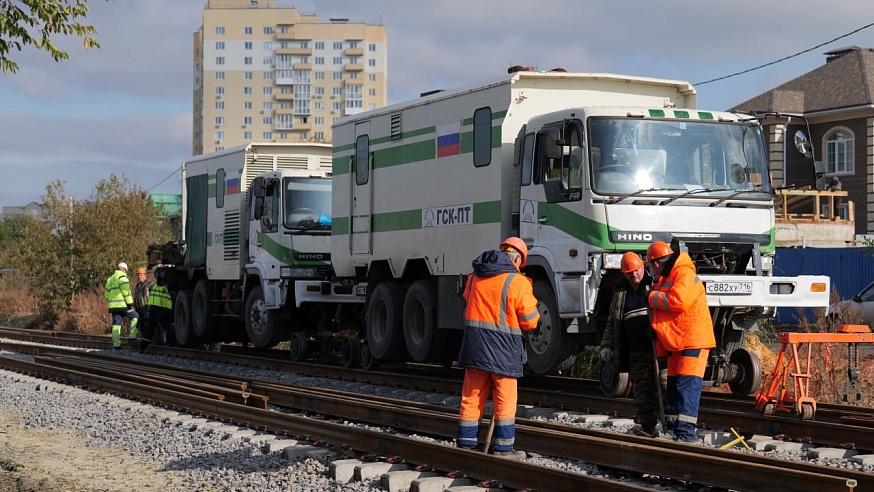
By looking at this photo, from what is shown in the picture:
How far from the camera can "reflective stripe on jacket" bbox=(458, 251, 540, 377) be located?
8.39 m

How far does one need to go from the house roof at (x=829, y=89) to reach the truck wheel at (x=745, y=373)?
31861 mm

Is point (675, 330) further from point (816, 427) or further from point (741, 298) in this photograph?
point (741, 298)

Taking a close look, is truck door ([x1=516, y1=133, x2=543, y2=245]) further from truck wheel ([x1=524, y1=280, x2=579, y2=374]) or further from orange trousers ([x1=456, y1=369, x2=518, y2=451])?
orange trousers ([x1=456, y1=369, x2=518, y2=451])

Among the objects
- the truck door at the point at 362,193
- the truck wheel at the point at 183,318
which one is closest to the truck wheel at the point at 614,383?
the truck door at the point at 362,193

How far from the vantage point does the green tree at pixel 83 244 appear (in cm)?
3741

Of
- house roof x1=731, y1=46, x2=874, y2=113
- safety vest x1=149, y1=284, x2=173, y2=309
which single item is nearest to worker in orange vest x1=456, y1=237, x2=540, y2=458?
safety vest x1=149, y1=284, x2=173, y2=309

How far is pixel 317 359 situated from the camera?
2111cm

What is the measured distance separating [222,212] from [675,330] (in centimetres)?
1467

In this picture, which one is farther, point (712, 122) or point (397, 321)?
point (397, 321)

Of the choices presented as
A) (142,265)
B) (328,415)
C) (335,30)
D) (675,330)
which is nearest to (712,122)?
(675,330)

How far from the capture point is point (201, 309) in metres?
23.5

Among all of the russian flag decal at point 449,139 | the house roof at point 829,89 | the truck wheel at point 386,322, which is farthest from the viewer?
the house roof at point 829,89

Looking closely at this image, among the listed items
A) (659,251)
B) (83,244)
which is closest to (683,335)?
(659,251)

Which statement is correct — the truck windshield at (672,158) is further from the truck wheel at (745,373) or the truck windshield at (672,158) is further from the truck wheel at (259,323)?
the truck wheel at (259,323)
